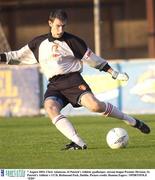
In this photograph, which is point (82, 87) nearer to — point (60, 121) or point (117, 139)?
point (60, 121)

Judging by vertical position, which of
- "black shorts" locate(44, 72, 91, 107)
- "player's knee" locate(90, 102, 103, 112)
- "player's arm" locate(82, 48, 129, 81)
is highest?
"player's arm" locate(82, 48, 129, 81)

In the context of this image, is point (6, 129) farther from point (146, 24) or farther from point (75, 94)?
point (146, 24)

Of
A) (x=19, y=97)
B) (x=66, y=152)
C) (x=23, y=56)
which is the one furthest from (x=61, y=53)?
(x=19, y=97)

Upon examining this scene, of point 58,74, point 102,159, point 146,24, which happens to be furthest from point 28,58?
point 146,24

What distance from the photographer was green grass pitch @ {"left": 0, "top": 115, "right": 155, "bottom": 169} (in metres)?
9.39

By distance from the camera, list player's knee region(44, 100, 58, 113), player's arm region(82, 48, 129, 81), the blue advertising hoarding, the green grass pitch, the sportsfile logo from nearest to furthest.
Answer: the sportsfile logo → the green grass pitch → player's knee region(44, 100, 58, 113) → player's arm region(82, 48, 129, 81) → the blue advertising hoarding

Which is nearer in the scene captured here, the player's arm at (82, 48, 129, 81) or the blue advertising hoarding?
the player's arm at (82, 48, 129, 81)

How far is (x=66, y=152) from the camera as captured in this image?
10789 millimetres

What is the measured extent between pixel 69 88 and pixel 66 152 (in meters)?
0.91

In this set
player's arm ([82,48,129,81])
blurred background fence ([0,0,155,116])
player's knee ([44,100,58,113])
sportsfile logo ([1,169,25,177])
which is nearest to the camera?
sportsfile logo ([1,169,25,177])

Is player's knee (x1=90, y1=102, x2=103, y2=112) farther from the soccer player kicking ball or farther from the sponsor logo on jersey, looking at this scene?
the sponsor logo on jersey

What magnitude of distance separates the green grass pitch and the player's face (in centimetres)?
164

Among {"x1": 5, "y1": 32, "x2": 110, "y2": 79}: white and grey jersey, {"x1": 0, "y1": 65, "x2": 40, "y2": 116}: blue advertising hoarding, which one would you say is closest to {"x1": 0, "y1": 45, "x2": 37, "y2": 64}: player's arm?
{"x1": 5, "y1": 32, "x2": 110, "y2": 79}: white and grey jersey

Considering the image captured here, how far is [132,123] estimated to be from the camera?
445 inches
